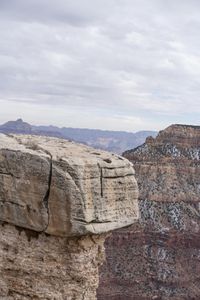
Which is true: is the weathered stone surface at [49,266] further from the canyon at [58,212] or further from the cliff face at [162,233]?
the cliff face at [162,233]

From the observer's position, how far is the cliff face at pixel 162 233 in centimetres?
5806

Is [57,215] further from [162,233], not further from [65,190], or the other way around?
[162,233]

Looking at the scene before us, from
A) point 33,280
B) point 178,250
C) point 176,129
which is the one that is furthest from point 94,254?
point 176,129

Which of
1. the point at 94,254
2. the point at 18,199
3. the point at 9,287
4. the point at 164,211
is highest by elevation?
the point at 18,199

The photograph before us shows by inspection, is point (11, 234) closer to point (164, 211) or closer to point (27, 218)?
point (27, 218)

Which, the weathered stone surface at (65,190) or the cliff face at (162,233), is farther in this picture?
the cliff face at (162,233)

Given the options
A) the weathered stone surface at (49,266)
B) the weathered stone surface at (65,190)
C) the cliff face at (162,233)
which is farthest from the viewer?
the cliff face at (162,233)

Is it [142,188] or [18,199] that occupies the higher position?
[18,199]

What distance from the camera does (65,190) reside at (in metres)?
11.5

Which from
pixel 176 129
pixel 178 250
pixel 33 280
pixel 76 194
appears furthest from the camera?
pixel 176 129

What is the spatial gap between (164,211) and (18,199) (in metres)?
52.9

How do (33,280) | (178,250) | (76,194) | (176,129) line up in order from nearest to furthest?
(76,194), (33,280), (178,250), (176,129)

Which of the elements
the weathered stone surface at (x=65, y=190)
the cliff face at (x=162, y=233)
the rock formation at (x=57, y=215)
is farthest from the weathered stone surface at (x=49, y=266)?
the cliff face at (x=162, y=233)

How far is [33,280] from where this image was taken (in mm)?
12195
